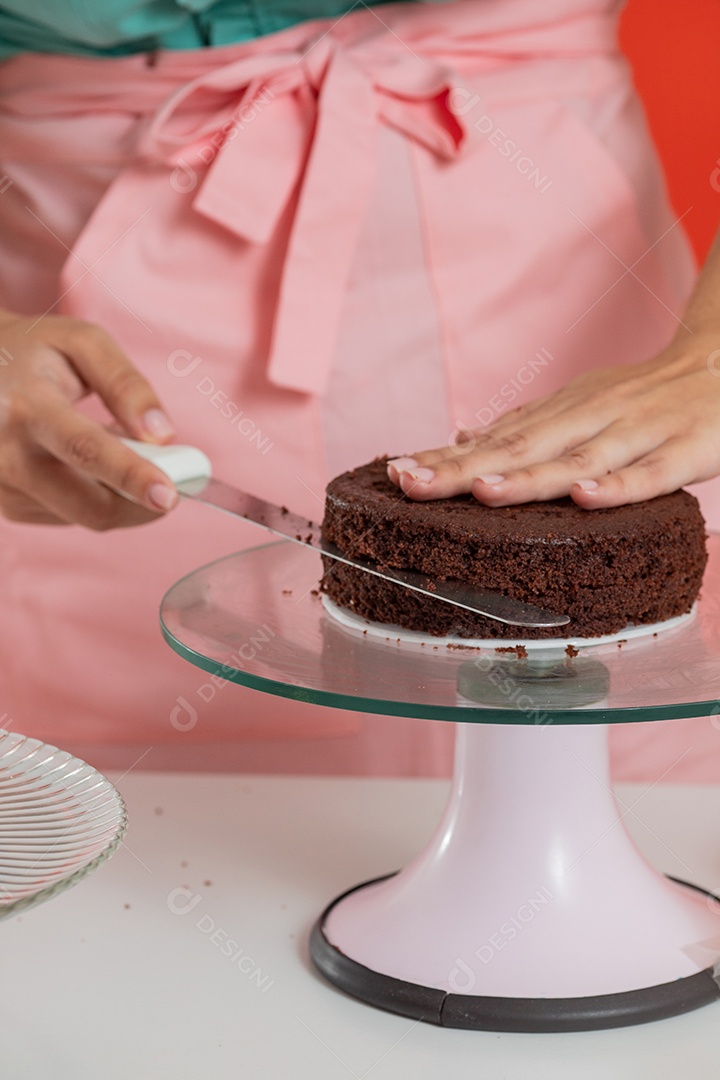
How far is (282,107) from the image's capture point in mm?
1043

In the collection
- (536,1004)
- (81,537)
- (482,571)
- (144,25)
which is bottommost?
(81,537)

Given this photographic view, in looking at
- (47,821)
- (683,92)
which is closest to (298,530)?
(47,821)

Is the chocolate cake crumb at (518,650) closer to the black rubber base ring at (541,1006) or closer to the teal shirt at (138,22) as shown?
the black rubber base ring at (541,1006)

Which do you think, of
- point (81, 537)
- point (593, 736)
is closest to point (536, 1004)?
point (593, 736)

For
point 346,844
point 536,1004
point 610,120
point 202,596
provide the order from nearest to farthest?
1. point 536,1004
2. point 202,596
3. point 346,844
4. point 610,120

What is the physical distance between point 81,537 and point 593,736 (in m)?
0.58

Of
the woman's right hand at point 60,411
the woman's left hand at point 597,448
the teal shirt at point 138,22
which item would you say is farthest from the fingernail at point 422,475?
the teal shirt at point 138,22

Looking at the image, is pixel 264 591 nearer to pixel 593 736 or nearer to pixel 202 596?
pixel 202 596

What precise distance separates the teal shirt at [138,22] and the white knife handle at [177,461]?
1.25ft

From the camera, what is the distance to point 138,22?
1013mm

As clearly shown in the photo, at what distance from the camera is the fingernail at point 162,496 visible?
775 millimetres

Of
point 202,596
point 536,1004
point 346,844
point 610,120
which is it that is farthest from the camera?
point 610,120

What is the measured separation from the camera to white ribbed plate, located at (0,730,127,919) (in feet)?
1.51

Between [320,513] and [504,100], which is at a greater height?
[504,100]
